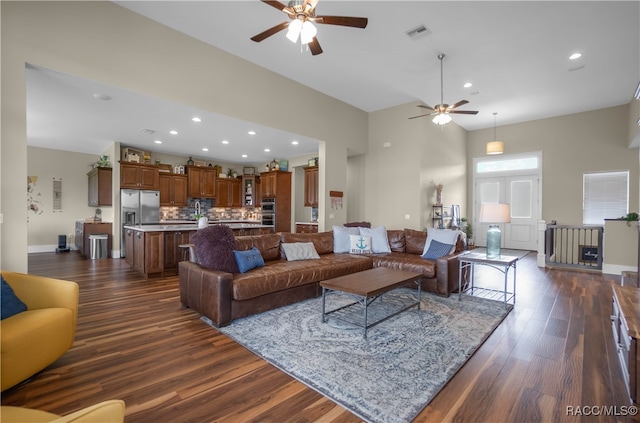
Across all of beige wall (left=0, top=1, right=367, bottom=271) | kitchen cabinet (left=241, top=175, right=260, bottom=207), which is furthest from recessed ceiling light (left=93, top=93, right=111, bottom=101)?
kitchen cabinet (left=241, top=175, right=260, bottom=207)

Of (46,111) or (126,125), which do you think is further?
(126,125)

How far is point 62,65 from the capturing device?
3262 mm

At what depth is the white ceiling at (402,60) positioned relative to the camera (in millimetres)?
3625

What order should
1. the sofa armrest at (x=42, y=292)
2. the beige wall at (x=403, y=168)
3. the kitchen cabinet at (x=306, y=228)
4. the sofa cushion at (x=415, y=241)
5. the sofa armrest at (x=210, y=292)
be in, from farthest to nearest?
the kitchen cabinet at (x=306, y=228), the beige wall at (x=403, y=168), the sofa cushion at (x=415, y=241), the sofa armrest at (x=210, y=292), the sofa armrest at (x=42, y=292)

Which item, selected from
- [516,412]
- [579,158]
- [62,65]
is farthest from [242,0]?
[579,158]

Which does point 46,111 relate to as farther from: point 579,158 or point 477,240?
point 579,158

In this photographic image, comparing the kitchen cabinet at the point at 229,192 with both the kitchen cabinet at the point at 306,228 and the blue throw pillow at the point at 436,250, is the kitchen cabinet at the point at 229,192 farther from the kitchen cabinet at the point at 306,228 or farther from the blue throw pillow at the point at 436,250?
the blue throw pillow at the point at 436,250

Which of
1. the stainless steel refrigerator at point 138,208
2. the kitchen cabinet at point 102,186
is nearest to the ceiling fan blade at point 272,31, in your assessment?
the stainless steel refrigerator at point 138,208

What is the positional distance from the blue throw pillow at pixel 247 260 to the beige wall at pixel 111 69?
2.11 m

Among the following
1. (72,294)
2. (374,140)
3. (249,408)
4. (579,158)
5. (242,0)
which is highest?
(242,0)

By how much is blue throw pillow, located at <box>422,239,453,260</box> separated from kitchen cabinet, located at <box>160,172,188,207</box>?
22.5ft

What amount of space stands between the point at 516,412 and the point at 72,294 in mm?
3354
